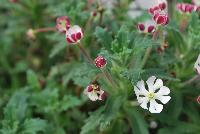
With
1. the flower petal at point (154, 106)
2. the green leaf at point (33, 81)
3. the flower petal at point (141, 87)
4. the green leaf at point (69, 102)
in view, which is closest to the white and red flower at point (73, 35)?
the flower petal at point (141, 87)

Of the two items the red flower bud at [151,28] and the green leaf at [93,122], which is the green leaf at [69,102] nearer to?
the green leaf at [93,122]

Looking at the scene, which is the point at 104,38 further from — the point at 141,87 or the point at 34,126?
the point at 34,126

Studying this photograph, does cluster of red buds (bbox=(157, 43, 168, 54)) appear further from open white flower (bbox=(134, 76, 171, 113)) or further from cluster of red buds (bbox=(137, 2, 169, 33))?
open white flower (bbox=(134, 76, 171, 113))

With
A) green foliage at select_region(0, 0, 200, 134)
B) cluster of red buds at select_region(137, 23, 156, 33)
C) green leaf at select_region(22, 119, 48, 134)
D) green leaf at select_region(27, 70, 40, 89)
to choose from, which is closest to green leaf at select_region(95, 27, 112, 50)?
green foliage at select_region(0, 0, 200, 134)

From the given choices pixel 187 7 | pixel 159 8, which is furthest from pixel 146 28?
pixel 187 7

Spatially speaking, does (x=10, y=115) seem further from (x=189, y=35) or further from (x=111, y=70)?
(x=189, y=35)

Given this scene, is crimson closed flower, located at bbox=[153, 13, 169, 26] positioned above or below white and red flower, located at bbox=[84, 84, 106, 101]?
above
